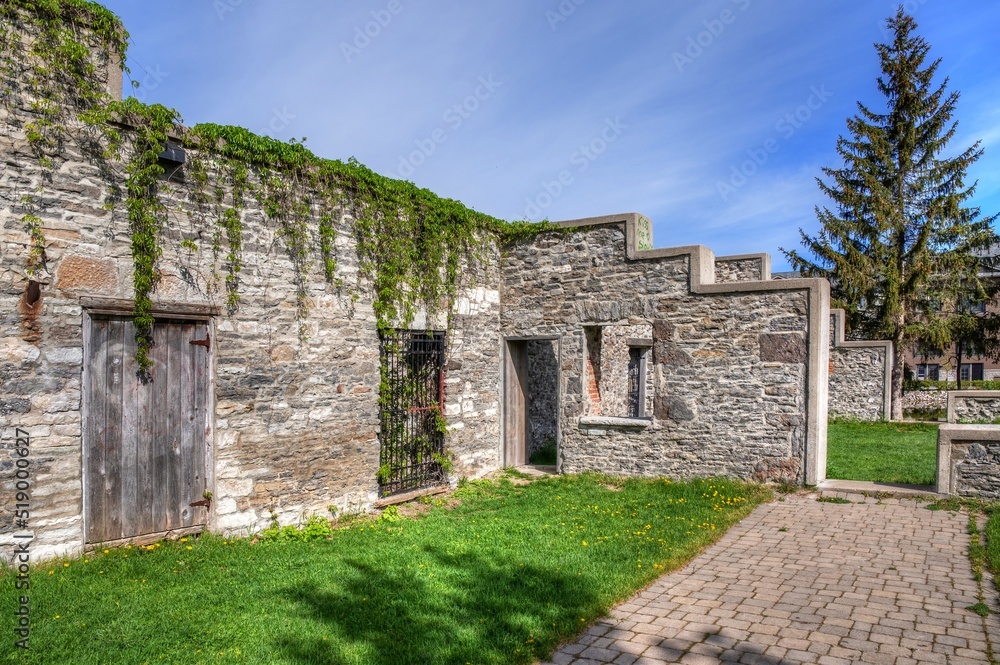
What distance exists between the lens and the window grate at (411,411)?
27.5 ft

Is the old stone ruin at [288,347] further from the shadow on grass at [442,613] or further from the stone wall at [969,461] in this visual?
the shadow on grass at [442,613]

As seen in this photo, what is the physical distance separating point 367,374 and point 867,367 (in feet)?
52.8

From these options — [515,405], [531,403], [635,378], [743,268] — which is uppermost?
[743,268]

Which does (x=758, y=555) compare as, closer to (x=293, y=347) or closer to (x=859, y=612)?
(x=859, y=612)

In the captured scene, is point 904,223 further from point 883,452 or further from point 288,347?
point 288,347

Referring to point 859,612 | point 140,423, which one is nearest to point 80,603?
point 140,423

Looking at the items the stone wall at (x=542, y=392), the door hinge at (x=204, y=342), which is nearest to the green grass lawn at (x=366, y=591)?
the door hinge at (x=204, y=342)

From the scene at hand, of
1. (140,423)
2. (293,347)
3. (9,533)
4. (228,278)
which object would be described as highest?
(228,278)

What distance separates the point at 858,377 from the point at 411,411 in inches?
598

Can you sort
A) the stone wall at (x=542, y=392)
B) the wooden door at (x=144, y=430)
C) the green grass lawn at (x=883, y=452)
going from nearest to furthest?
the wooden door at (x=144, y=430)
the green grass lawn at (x=883, y=452)
the stone wall at (x=542, y=392)

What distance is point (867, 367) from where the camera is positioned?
18391 millimetres

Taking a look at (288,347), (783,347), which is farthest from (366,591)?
(783,347)

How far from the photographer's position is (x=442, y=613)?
180 inches

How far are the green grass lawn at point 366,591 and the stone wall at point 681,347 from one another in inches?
71.5
